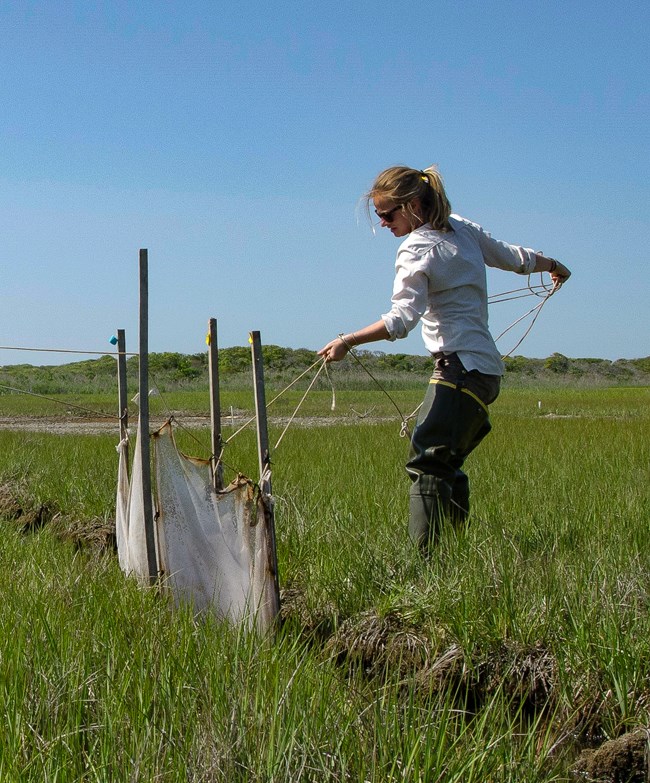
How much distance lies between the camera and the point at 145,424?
356 cm

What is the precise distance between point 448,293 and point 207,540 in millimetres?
1270

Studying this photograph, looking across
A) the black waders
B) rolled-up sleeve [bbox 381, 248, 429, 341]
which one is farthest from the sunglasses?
the black waders

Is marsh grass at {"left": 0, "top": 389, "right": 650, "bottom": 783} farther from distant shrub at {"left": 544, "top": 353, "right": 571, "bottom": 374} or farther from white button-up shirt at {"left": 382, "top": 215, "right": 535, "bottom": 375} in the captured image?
distant shrub at {"left": 544, "top": 353, "right": 571, "bottom": 374}

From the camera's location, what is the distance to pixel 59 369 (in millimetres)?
37531

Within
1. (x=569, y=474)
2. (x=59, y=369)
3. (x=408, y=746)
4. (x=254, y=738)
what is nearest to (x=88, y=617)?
(x=254, y=738)

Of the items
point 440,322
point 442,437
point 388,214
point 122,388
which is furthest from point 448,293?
point 122,388

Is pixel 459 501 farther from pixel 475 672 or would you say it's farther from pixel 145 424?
pixel 145 424

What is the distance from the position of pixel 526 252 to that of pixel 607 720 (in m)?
1.88

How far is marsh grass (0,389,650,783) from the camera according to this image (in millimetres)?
1973

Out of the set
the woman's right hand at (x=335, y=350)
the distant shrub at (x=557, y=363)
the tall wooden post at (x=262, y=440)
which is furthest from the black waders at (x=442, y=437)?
the distant shrub at (x=557, y=363)

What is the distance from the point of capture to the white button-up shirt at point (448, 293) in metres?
3.28

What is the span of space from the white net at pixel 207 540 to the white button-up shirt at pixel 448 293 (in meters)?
0.83

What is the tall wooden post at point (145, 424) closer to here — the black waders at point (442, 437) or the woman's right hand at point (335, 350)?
the woman's right hand at point (335, 350)

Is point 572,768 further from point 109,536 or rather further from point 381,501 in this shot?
point 109,536
